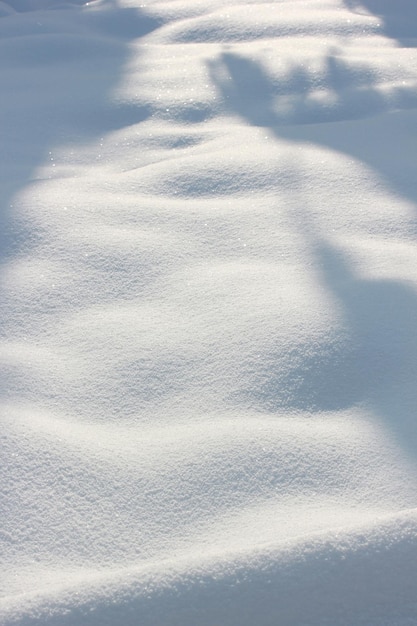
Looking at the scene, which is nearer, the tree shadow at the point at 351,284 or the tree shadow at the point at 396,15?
the tree shadow at the point at 351,284

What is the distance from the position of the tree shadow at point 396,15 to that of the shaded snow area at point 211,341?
0.76ft

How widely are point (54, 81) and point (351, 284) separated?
1.50m

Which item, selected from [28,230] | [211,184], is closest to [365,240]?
[211,184]

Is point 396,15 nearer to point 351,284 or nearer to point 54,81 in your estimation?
point 54,81

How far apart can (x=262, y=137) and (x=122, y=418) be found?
1141mm

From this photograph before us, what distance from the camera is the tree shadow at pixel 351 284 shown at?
122 cm

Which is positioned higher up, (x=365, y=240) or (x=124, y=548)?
(x=365, y=240)

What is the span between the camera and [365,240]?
64.4 inches

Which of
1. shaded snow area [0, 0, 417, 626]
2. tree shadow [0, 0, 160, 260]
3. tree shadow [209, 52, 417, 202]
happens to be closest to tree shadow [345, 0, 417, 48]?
shaded snow area [0, 0, 417, 626]

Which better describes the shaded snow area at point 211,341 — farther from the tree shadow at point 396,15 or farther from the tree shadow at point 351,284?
the tree shadow at point 396,15

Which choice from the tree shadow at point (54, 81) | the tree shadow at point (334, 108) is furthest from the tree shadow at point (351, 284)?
the tree shadow at point (54, 81)

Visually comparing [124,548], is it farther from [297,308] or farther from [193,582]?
[297,308]

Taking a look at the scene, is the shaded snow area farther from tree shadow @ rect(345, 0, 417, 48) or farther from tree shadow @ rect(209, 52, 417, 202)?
tree shadow @ rect(345, 0, 417, 48)

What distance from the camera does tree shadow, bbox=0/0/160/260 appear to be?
209cm
